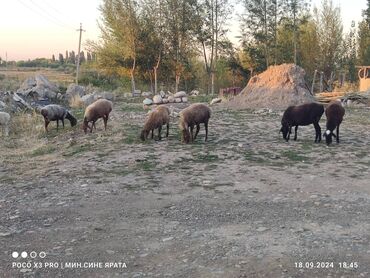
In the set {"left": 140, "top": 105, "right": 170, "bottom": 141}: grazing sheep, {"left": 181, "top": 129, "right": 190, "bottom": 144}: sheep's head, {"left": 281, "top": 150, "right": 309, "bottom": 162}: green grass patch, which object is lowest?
{"left": 281, "top": 150, "right": 309, "bottom": 162}: green grass patch

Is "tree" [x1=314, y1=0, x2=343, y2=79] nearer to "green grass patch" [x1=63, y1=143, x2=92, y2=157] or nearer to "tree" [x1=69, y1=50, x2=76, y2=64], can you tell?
"green grass patch" [x1=63, y1=143, x2=92, y2=157]

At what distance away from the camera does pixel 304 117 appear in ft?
44.3

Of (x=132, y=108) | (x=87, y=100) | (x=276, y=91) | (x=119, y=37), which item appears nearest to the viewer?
(x=276, y=91)

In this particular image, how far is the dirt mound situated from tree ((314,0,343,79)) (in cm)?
2149

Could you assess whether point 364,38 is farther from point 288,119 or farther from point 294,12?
point 288,119

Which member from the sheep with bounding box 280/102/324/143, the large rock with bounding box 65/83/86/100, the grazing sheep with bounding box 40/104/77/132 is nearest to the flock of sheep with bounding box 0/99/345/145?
the sheep with bounding box 280/102/324/143

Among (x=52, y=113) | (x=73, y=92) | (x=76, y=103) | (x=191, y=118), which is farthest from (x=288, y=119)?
(x=73, y=92)

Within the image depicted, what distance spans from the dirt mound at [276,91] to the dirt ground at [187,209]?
10.2 metres

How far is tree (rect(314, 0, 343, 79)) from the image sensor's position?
44.1 m

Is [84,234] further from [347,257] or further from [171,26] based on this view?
[171,26]

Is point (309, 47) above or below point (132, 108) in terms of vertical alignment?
above

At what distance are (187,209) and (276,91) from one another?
17585mm

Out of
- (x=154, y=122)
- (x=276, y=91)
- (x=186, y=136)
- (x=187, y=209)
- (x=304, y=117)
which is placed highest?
(x=276, y=91)

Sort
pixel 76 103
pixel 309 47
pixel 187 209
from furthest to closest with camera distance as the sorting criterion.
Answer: pixel 309 47, pixel 76 103, pixel 187 209
